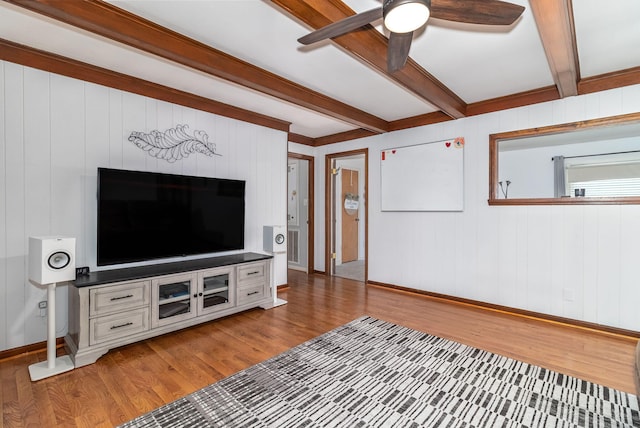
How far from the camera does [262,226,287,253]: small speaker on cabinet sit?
3828 millimetres

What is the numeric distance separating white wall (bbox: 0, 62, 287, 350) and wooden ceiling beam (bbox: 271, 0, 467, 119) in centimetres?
210

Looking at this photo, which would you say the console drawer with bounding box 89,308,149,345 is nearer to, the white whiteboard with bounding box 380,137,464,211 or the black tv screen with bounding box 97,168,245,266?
the black tv screen with bounding box 97,168,245,266

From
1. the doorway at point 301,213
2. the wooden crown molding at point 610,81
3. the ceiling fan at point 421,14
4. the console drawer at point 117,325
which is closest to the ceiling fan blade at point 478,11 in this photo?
the ceiling fan at point 421,14

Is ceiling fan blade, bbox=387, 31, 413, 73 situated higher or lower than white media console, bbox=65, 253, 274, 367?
higher

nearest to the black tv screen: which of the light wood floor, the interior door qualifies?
the light wood floor

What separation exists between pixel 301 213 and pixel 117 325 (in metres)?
3.68

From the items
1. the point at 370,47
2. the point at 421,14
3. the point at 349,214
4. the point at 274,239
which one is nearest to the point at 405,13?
the point at 421,14

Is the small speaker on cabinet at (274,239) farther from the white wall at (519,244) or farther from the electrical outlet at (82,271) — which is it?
the electrical outlet at (82,271)

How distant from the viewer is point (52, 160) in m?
2.55

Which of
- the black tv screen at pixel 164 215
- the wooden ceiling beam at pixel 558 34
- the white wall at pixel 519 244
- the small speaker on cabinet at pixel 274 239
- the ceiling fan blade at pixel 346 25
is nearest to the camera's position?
the ceiling fan blade at pixel 346 25

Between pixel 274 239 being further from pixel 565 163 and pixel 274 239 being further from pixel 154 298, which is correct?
pixel 565 163

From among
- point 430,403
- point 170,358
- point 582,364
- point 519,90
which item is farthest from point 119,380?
point 519,90

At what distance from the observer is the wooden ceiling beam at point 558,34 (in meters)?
1.71

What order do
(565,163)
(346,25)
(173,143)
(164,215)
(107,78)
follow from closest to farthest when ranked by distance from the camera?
(346,25) → (107,78) → (164,215) → (173,143) → (565,163)
